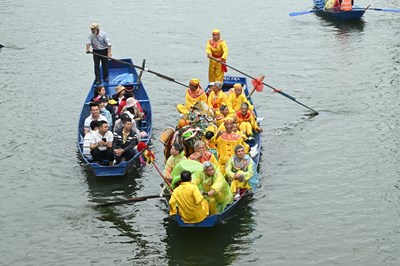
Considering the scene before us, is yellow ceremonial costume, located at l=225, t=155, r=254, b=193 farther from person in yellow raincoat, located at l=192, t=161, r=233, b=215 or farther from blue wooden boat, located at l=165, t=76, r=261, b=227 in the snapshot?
person in yellow raincoat, located at l=192, t=161, r=233, b=215

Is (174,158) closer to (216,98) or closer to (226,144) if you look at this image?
(226,144)

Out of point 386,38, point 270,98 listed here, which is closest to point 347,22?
point 386,38

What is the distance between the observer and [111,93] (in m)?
22.1

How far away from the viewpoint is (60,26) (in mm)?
34594

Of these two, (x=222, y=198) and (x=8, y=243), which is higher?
(x=222, y=198)

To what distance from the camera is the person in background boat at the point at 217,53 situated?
22.5 metres

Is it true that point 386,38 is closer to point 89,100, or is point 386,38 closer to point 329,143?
point 329,143

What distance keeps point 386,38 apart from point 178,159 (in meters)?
18.0

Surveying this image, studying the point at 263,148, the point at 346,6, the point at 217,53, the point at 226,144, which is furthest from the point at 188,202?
the point at 346,6

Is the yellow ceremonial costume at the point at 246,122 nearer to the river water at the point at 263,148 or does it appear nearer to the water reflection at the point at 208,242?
the river water at the point at 263,148

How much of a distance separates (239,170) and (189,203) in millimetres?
2098

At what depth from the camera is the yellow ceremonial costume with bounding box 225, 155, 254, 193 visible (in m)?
16.4

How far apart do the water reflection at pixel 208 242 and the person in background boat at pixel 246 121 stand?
10.0 feet

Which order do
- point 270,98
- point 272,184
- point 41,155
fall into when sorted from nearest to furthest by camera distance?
point 272,184
point 41,155
point 270,98
